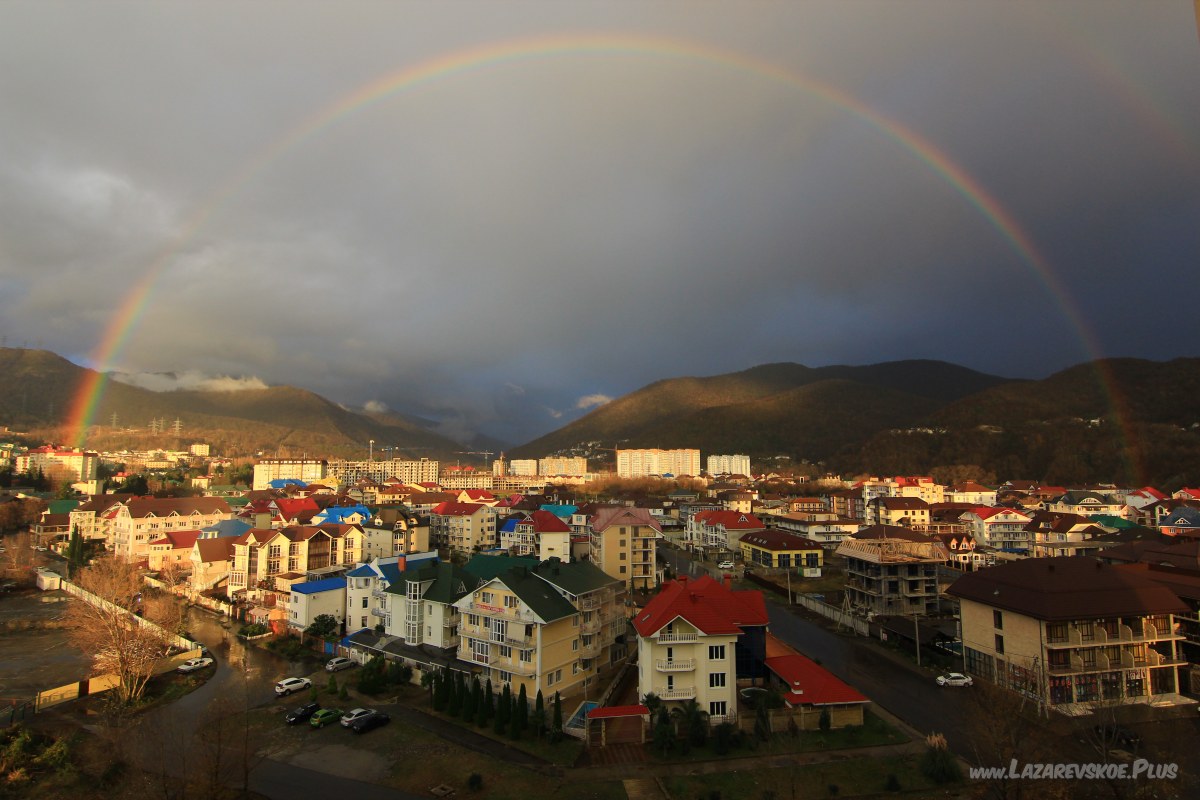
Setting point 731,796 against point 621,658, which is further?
point 621,658

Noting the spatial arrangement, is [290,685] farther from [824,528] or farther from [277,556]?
[824,528]

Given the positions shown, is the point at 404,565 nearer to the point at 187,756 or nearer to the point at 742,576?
the point at 187,756

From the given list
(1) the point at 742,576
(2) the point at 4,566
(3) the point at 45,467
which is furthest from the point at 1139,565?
(3) the point at 45,467

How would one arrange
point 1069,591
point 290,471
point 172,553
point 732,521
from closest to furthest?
point 1069,591 < point 172,553 < point 732,521 < point 290,471

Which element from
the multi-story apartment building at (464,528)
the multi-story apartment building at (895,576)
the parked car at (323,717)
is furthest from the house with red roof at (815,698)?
the multi-story apartment building at (464,528)

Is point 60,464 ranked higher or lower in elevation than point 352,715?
higher

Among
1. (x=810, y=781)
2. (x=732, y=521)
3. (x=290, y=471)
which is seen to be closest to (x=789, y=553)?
(x=732, y=521)

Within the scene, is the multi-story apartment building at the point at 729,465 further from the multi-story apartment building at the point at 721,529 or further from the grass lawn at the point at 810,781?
the grass lawn at the point at 810,781
